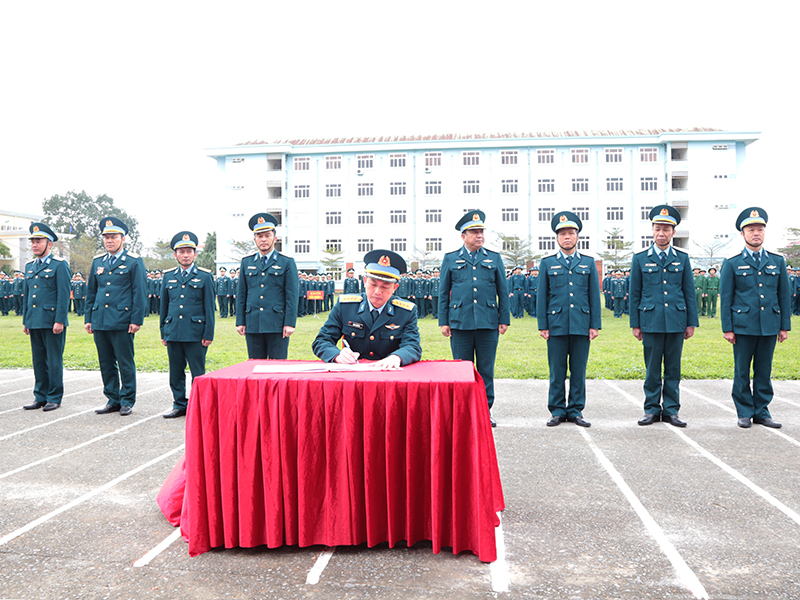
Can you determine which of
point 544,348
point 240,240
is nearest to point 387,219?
point 240,240

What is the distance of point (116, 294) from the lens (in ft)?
20.5

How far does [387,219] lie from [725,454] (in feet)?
Answer: 144

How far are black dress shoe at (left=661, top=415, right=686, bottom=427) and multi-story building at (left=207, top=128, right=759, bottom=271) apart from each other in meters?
40.2

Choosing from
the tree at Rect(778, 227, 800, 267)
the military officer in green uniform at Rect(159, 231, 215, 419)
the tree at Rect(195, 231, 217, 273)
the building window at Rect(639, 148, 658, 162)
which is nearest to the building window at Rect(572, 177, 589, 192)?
the building window at Rect(639, 148, 658, 162)

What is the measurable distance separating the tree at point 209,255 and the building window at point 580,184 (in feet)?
106

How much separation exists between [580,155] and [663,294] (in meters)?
42.9

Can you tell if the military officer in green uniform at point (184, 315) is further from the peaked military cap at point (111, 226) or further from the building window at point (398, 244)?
the building window at point (398, 244)

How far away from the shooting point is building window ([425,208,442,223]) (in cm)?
4684

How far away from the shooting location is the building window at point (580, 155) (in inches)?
1785

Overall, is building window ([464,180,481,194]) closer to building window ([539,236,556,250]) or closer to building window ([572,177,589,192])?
building window ([539,236,556,250])

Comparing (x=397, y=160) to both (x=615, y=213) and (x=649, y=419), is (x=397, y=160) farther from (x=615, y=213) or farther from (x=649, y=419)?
(x=649, y=419)

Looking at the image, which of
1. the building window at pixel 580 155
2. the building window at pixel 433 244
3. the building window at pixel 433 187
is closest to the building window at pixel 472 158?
the building window at pixel 433 187

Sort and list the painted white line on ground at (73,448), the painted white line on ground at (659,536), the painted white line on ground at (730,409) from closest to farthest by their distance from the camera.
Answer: the painted white line on ground at (659,536) < the painted white line on ground at (73,448) < the painted white line on ground at (730,409)

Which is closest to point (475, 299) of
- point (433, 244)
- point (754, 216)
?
point (754, 216)
